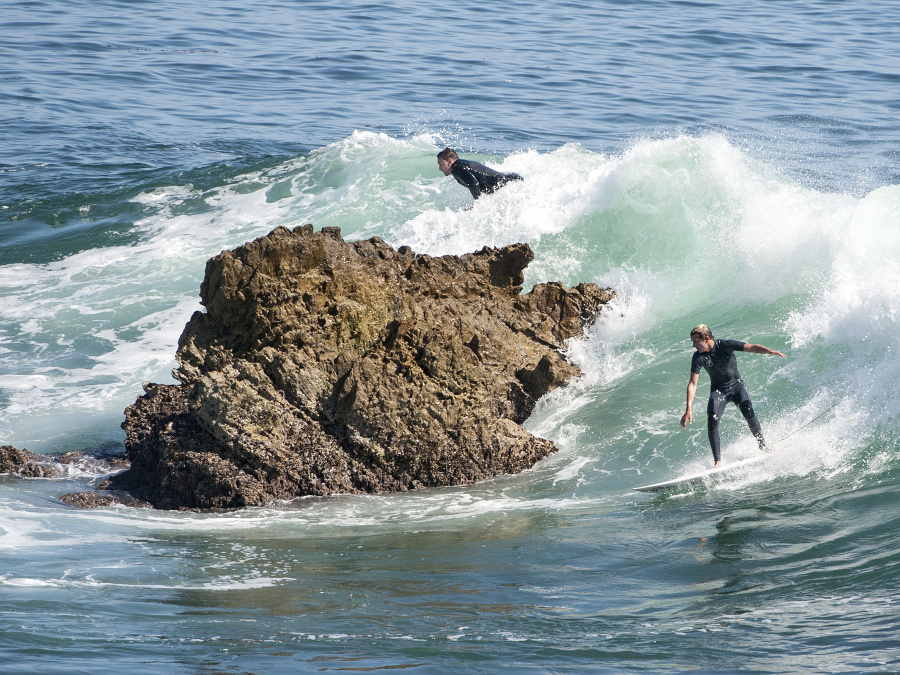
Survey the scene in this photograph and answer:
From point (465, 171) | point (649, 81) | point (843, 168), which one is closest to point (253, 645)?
point (465, 171)

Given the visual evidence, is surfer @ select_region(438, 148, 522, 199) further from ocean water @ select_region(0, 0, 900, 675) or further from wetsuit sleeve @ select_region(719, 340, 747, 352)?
wetsuit sleeve @ select_region(719, 340, 747, 352)

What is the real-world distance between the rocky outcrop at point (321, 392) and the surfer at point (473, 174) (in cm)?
420

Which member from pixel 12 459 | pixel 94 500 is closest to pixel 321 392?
pixel 94 500

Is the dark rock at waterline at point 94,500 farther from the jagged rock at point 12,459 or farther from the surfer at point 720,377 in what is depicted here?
the surfer at point 720,377

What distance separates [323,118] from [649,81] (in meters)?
8.54

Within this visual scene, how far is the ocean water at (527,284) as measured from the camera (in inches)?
218

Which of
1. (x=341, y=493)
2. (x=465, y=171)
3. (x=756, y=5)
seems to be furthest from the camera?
(x=756, y=5)

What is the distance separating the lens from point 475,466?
330 inches

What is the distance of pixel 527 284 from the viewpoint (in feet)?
41.1

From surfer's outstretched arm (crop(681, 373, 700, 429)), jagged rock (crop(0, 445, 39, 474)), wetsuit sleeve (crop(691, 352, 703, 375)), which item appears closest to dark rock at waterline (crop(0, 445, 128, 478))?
jagged rock (crop(0, 445, 39, 474))

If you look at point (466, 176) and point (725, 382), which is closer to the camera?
point (725, 382)

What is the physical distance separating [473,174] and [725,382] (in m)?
5.93

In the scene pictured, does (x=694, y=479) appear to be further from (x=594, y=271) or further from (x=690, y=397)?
(x=594, y=271)

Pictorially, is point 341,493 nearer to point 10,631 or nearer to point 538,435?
point 538,435
